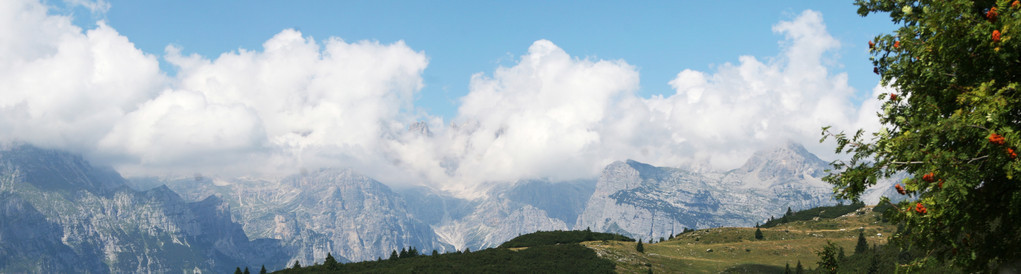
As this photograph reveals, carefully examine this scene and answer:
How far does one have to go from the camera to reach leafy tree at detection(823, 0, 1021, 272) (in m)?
13.0

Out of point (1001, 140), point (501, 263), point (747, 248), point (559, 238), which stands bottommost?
point (501, 263)

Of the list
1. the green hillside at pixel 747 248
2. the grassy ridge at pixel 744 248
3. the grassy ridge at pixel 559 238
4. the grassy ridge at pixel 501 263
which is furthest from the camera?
the grassy ridge at pixel 559 238

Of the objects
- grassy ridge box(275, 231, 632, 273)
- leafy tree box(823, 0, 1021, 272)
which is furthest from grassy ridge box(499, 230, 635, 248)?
leafy tree box(823, 0, 1021, 272)

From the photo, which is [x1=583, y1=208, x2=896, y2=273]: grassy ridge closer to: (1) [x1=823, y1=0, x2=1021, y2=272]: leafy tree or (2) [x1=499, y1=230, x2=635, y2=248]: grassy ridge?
(2) [x1=499, y1=230, x2=635, y2=248]: grassy ridge

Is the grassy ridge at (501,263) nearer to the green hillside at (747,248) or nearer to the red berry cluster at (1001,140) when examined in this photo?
the green hillside at (747,248)

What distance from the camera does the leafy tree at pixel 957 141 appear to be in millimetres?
13023

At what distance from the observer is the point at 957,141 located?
1388 cm

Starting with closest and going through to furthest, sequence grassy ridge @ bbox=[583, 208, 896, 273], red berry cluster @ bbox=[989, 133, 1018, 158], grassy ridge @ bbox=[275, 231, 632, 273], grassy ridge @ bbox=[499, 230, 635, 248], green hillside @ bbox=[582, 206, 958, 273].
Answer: red berry cluster @ bbox=[989, 133, 1018, 158]
green hillside @ bbox=[582, 206, 958, 273]
grassy ridge @ bbox=[583, 208, 896, 273]
grassy ridge @ bbox=[275, 231, 632, 273]
grassy ridge @ bbox=[499, 230, 635, 248]

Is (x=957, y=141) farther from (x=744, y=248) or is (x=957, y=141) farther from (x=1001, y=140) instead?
(x=744, y=248)

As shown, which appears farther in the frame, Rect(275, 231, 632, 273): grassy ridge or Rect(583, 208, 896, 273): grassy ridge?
Rect(275, 231, 632, 273): grassy ridge

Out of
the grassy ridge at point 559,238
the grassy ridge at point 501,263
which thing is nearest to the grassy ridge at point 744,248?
the grassy ridge at point 501,263

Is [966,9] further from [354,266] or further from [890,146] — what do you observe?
[354,266]

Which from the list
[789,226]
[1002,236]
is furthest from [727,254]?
[1002,236]

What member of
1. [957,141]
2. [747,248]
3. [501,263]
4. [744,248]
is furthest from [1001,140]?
[744,248]
